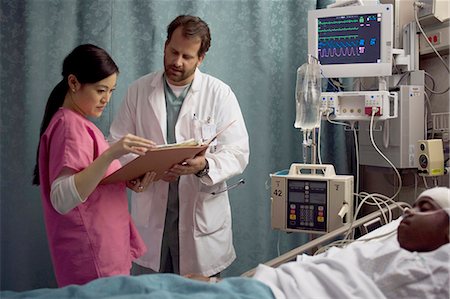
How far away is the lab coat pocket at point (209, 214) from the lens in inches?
78.0

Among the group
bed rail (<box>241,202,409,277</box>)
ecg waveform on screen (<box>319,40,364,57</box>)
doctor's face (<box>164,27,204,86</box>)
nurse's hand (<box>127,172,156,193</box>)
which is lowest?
bed rail (<box>241,202,409,277</box>)

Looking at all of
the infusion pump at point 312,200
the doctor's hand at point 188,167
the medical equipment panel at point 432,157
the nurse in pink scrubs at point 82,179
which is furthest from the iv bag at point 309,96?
the nurse in pink scrubs at point 82,179

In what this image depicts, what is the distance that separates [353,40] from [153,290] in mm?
1758

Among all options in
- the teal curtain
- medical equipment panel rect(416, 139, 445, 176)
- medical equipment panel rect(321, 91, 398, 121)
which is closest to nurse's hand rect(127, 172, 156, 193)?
the teal curtain

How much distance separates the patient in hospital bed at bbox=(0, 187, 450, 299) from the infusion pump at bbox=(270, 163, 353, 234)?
0.68 meters

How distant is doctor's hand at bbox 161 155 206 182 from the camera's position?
1771 millimetres

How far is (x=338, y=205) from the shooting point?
1.97m

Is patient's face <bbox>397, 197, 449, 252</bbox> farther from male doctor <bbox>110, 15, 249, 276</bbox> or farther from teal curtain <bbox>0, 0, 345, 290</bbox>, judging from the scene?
teal curtain <bbox>0, 0, 345, 290</bbox>

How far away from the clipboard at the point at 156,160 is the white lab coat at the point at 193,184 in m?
0.28

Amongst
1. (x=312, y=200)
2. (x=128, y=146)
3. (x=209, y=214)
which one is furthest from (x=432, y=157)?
(x=128, y=146)

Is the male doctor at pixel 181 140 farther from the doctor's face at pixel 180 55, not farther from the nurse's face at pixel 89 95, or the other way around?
the nurse's face at pixel 89 95

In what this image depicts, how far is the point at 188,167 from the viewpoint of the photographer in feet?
5.87

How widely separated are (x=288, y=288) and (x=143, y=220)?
1002mm

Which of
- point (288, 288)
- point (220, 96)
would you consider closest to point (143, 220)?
point (220, 96)
